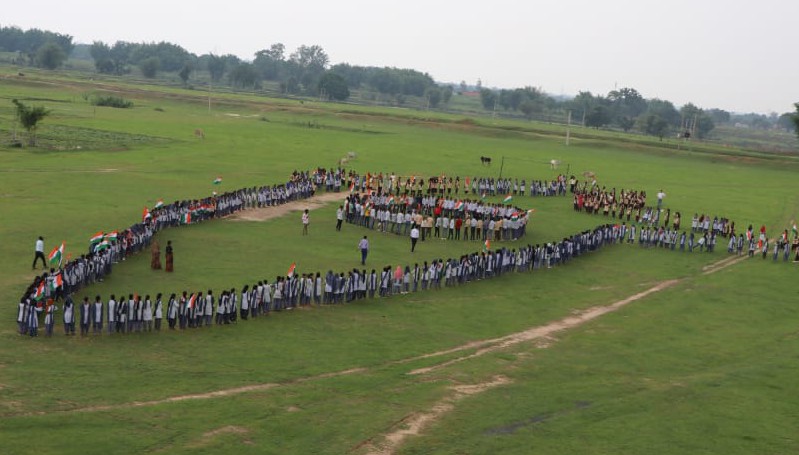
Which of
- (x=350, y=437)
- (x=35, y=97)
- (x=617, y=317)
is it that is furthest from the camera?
(x=35, y=97)

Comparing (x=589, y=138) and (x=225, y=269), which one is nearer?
(x=225, y=269)

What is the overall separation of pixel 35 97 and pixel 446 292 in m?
79.8

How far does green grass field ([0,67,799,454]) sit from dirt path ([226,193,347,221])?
1163 millimetres

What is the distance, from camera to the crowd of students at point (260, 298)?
19.7 meters

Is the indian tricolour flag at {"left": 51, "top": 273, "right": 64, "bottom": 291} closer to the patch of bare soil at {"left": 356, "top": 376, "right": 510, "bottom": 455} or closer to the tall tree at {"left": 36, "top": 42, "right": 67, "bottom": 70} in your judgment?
the patch of bare soil at {"left": 356, "top": 376, "right": 510, "bottom": 455}

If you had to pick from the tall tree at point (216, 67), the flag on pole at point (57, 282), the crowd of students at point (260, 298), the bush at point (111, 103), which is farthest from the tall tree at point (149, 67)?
the flag on pole at point (57, 282)

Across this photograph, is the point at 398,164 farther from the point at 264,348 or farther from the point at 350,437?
the point at 350,437

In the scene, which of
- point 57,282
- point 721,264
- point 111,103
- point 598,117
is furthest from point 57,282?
point 598,117

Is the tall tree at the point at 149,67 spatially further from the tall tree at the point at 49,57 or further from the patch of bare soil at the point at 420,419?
the patch of bare soil at the point at 420,419

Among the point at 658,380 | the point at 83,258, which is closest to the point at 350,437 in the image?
the point at 658,380

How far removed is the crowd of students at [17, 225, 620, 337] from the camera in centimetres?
1973

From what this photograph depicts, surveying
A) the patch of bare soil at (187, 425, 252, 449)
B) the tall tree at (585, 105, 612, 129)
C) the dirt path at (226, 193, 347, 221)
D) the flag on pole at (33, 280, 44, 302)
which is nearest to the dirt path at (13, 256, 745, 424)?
the patch of bare soil at (187, 425, 252, 449)

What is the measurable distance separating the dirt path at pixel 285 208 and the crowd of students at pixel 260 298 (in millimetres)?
10823

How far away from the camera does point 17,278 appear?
24.0 m
